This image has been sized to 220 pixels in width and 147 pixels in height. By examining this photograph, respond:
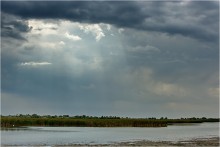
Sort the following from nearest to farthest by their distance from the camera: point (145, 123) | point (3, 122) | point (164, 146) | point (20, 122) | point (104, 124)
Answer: point (164, 146), point (3, 122), point (20, 122), point (104, 124), point (145, 123)

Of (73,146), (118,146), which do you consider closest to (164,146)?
(118,146)

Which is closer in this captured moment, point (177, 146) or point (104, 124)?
point (177, 146)

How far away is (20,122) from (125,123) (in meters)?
23.4

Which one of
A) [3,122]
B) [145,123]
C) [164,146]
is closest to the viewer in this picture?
[164,146]

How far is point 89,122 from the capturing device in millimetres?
92875

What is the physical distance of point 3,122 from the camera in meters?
77.8

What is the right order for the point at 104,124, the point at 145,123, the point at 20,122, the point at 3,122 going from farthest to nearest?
the point at 145,123, the point at 104,124, the point at 20,122, the point at 3,122

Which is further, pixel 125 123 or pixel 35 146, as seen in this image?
pixel 125 123

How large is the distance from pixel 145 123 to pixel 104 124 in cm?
1129

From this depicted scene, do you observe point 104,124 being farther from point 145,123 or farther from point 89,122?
point 145,123

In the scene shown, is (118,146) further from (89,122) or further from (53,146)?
(89,122)

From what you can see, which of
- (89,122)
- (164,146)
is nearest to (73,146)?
(164,146)

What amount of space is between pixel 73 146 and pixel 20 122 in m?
52.1

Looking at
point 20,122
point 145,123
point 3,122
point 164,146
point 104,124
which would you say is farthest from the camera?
point 145,123
